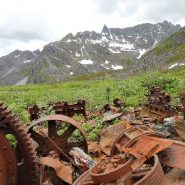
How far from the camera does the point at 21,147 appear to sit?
5.73 meters

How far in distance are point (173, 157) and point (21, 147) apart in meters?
2.32

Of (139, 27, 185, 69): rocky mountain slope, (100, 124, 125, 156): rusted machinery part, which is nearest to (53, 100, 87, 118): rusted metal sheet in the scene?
(100, 124, 125, 156): rusted machinery part

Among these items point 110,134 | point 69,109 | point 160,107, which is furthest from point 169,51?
point 110,134

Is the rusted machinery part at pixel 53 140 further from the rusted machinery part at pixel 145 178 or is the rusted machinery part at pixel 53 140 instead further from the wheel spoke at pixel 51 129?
the rusted machinery part at pixel 145 178

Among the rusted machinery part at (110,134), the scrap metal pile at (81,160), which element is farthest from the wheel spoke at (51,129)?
the rusted machinery part at (110,134)

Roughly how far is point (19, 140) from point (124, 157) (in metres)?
1.47

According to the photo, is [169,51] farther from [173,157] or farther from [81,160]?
[173,157]

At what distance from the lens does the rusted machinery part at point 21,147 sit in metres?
5.64

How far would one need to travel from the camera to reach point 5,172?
5504 mm

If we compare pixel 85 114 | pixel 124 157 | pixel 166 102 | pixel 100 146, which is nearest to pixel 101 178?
pixel 124 157

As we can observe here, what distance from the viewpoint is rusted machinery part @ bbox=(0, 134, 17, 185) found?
5387mm

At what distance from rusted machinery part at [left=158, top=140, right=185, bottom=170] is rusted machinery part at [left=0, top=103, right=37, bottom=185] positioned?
1.99 meters

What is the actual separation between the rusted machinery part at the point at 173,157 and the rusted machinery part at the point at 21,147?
6.52ft

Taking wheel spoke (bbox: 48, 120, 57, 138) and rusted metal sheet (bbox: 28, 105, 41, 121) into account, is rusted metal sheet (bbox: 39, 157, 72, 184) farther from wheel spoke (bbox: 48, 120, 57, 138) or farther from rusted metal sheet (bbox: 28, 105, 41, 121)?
rusted metal sheet (bbox: 28, 105, 41, 121)
